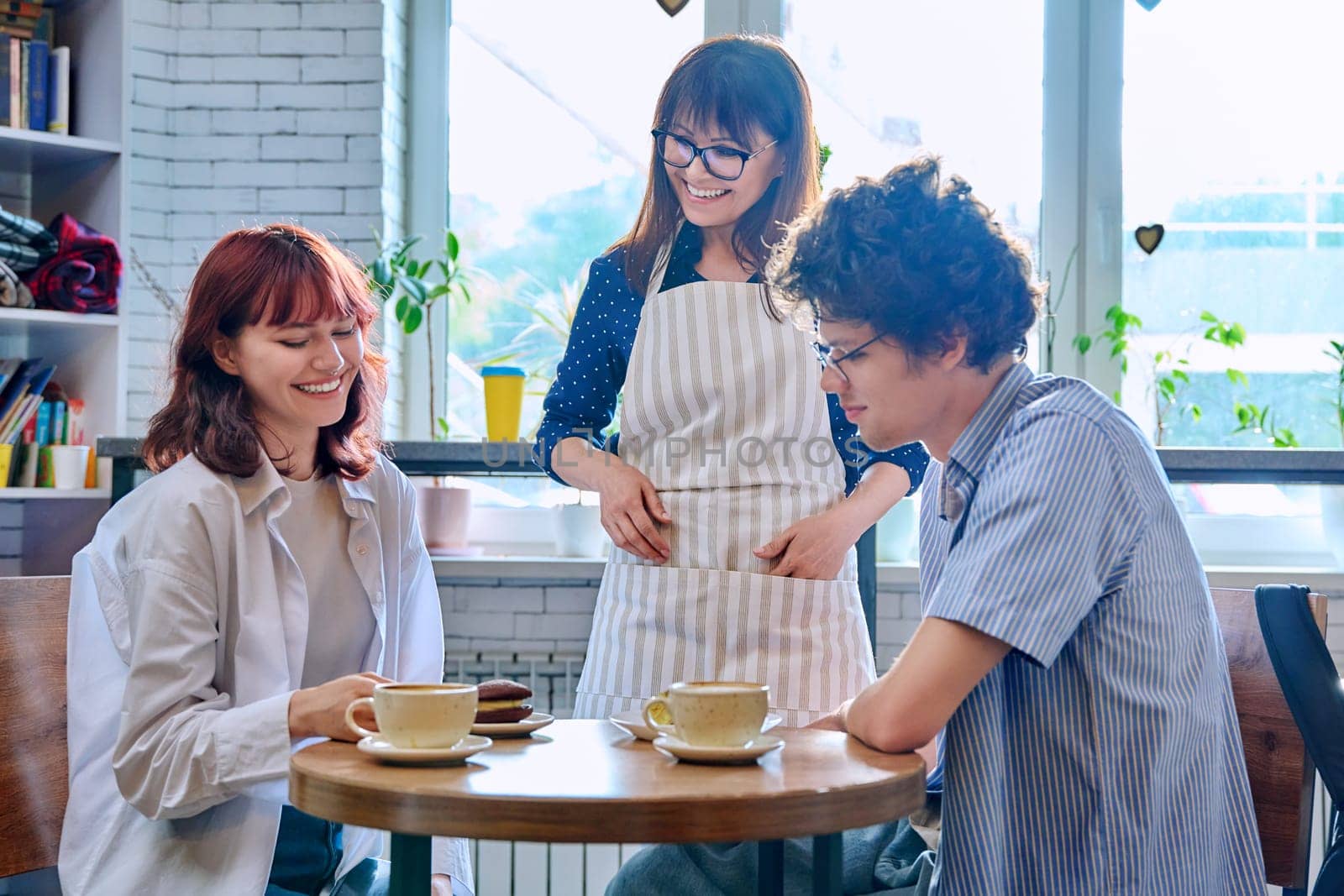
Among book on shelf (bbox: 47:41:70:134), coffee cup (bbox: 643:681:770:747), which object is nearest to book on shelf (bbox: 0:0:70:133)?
book on shelf (bbox: 47:41:70:134)

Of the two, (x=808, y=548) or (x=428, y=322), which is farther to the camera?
(x=428, y=322)

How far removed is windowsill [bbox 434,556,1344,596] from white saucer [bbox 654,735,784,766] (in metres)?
1.87

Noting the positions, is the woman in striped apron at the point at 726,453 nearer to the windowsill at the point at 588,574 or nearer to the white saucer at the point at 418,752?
the white saucer at the point at 418,752

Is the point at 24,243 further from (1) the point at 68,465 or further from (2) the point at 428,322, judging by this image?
(2) the point at 428,322

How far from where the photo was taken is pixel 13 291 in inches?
117

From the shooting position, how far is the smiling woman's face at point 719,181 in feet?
5.94

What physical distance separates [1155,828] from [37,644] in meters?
1.30

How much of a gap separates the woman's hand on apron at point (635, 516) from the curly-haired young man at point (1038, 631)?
586 mm

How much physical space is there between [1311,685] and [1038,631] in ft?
1.72

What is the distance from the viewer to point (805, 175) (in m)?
1.86

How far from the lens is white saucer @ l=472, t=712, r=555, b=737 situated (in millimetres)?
1316

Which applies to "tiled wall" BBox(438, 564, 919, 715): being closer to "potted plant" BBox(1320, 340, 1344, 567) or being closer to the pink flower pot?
the pink flower pot

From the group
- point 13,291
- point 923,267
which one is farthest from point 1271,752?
point 13,291

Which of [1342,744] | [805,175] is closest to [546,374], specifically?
[805,175]
